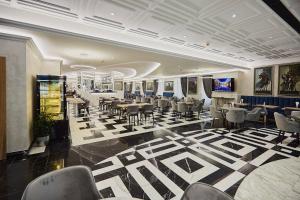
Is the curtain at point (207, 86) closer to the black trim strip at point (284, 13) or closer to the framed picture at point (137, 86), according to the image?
the black trim strip at point (284, 13)

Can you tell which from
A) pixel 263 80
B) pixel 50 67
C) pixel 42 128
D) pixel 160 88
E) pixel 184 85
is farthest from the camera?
pixel 160 88

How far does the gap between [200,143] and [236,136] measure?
4.91 ft

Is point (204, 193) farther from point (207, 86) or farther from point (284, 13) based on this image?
point (207, 86)

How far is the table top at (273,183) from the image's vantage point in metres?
0.98

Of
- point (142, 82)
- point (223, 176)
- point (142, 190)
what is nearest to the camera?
point (142, 190)

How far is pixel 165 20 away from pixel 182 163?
3095 millimetres

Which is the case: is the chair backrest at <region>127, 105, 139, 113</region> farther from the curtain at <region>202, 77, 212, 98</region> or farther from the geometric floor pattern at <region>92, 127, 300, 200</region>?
the curtain at <region>202, 77, 212, 98</region>

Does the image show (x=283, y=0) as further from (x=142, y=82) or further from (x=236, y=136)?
(x=142, y=82)

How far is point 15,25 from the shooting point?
9.52 ft

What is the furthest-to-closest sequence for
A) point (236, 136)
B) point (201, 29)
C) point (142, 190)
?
1. point (236, 136)
2. point (201, 29)
3. point (142, 190)

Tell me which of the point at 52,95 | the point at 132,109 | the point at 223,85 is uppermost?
the point at 223,85

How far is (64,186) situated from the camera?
120 centimetres

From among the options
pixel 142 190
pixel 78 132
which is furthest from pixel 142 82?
pixel 142 190

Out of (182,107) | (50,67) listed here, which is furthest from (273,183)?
(50,67)
